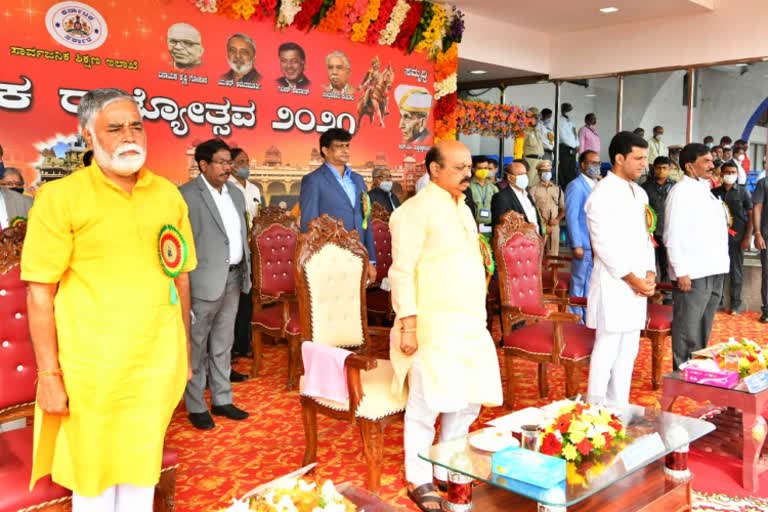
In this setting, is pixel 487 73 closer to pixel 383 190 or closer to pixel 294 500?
pixel 383 190

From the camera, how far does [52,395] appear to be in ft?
6.48

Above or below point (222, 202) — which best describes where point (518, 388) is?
below

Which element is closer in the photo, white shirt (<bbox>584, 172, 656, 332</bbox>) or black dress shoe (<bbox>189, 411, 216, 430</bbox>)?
white shirt (<bbox>584, 172, 656, 332</bbox>)

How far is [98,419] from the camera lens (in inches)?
79.0

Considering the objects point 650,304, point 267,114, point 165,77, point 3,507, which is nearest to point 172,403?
point 3,507

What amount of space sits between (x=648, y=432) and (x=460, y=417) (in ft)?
2.52

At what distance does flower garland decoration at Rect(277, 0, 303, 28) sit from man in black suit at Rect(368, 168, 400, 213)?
6.26 ft

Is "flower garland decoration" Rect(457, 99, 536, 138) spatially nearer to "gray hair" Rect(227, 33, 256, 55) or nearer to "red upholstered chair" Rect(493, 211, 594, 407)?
"gray hair" Rect(227, 33, 256, 55)

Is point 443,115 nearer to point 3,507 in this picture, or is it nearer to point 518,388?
point 518,388

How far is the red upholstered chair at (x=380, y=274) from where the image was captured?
218 inches

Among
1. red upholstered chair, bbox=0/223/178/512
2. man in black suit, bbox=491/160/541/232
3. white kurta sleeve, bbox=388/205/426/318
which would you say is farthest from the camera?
man in black suit, bbox=491/160/541/232

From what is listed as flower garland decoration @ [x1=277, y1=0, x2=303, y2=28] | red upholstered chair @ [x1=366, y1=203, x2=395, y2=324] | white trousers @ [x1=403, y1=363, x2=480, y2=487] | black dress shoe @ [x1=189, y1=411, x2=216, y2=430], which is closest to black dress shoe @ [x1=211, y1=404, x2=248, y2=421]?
black dress shoe @ [x1=189, y1=411, x2=216, y2=430]

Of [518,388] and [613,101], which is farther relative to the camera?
[613,101]

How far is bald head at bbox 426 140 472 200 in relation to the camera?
2.86m
